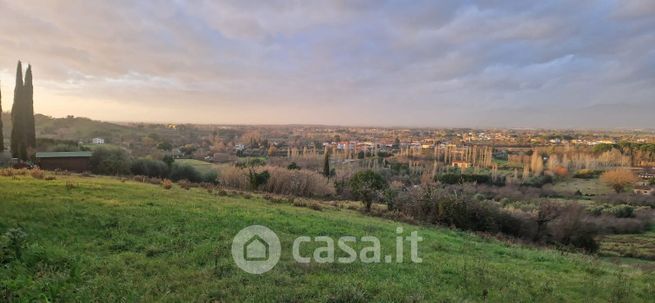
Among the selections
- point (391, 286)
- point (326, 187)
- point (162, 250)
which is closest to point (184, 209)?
point (162, 250)

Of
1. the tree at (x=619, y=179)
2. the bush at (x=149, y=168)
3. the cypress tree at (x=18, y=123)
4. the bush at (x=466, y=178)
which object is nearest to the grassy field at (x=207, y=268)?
the bush at (x=149, y=168)

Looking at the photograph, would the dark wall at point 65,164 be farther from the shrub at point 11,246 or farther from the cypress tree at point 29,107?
the shrub at point 11,246

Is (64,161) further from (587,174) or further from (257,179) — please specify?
(587,174)

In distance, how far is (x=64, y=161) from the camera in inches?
1233

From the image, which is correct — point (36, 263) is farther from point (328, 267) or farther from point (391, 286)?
point (391, 286)

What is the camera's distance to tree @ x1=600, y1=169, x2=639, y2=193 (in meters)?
60.3

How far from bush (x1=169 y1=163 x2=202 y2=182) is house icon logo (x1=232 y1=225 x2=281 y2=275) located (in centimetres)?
3069

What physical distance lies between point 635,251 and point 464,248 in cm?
2208

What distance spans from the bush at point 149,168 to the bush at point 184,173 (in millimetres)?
696

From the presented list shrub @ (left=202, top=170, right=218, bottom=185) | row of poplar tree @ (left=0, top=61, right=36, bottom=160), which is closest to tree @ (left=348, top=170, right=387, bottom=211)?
shrub @ (left=202, top=170, right=218, bottom=185)

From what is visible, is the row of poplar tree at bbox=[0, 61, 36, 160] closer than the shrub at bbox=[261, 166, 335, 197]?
No

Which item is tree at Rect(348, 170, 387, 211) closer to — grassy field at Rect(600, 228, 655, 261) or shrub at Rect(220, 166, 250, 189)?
shrub at Rect(220, 166, 250, 189)

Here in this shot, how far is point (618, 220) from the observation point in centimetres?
3856

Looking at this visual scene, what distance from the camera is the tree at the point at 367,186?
23844 millimetres
